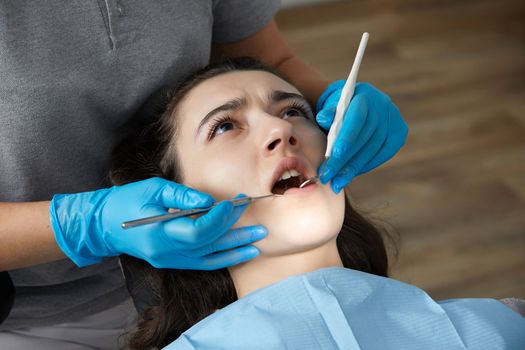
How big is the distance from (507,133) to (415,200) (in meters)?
0.51

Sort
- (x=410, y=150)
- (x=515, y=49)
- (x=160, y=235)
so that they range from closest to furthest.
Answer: (x=160, y=235) → (x=410, y=150) → (x=515, y=49)

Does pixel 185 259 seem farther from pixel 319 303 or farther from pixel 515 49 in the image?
pixel 515 49

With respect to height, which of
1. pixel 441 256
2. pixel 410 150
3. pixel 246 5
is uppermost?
pixel 246 5

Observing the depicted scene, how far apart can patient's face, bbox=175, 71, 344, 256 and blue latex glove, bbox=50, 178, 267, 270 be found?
0.17ft

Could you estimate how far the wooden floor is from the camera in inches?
87.9

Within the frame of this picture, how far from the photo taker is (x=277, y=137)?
1224 mm

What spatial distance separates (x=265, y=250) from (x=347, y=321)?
0.18 m

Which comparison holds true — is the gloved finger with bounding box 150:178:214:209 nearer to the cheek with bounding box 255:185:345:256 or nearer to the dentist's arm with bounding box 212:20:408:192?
the cheek with bounding box 255:185:345:256

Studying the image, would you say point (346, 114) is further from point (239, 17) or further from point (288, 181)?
point (239, 17)

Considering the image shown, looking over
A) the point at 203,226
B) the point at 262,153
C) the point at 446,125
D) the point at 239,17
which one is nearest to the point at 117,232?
the point at 203,226

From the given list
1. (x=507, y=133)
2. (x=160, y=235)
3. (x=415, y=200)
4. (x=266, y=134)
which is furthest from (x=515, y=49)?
(x=160, y=235)

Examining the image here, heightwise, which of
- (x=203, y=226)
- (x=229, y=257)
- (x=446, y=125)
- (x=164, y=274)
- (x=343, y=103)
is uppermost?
(x=343, y=103)

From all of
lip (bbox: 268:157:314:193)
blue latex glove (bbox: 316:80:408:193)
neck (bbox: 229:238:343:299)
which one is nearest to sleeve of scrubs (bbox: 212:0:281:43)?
blue latex glove (bbox: 316:80:408:193)

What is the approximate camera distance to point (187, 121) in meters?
1.33
